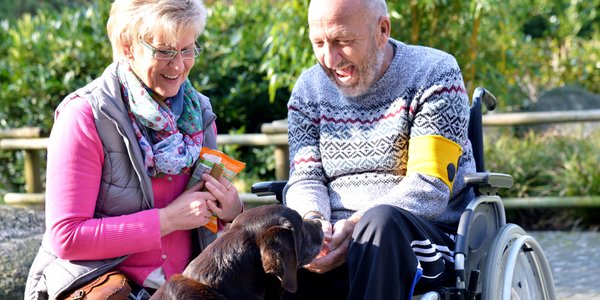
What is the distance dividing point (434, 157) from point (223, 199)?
85cm

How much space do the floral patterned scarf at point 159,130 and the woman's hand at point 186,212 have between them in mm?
112

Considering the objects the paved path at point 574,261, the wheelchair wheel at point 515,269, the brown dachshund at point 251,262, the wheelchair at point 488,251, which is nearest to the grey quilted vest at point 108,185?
the brown dachshund at point 251,262

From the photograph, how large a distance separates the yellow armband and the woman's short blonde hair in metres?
0.99

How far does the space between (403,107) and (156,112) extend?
102 cm

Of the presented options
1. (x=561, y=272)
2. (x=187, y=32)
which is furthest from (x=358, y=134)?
(x=561, y=272)

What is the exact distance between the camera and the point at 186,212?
3.53 m

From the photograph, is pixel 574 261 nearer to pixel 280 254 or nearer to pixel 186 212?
pixel 186 212

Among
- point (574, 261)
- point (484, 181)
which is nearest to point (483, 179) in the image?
point (484, 181)

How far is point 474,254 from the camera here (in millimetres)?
3914

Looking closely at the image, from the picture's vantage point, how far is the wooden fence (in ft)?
26.9

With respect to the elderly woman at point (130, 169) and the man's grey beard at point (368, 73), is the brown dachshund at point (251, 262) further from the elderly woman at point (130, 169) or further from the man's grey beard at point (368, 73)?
the man's grey beard at point (368, 73)

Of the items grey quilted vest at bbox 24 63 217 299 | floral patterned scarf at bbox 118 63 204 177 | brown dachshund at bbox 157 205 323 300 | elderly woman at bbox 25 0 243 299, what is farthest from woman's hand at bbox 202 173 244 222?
brown dachshund at bbox 157 205 323 300

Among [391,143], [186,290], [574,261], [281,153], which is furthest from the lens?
[281,153]

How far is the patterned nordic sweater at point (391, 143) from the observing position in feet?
12.3
